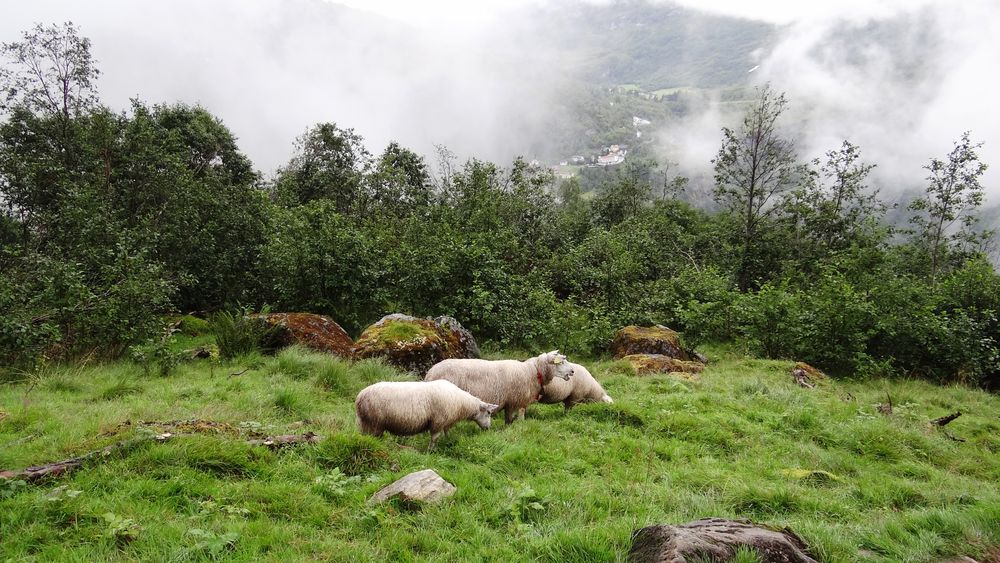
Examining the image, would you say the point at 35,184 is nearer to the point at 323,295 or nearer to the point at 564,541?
the point at 323,295

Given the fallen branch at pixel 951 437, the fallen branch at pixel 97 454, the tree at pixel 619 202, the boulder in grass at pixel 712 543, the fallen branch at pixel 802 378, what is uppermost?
the tree at pixel 619 202

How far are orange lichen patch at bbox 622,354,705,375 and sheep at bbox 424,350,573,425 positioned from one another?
19.4 ft

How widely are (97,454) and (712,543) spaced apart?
624cm

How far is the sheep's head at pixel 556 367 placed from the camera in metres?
9.38

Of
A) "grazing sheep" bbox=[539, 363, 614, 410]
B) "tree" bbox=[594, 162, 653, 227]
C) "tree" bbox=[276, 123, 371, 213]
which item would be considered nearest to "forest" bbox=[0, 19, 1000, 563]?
"grazing sheep" bbox=[539, 363, 614, 410]

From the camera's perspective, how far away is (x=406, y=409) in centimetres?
688

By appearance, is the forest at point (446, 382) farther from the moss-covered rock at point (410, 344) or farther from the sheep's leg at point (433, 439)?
the moss-covered rock at point (410, 344)

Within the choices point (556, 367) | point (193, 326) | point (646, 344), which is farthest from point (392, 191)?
point (556, 367)

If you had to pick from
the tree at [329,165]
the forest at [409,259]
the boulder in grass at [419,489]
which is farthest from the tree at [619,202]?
the boulder in grass at [419,489]

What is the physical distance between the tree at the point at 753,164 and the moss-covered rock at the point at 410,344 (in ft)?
82.4

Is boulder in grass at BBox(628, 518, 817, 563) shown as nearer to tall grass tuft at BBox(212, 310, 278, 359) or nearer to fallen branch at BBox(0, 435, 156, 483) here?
fallen branch at BBox(0, 435, 156, 483)

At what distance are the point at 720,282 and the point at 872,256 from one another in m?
11.8

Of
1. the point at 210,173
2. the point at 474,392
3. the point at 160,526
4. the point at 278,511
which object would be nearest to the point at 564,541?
the point at 278,511

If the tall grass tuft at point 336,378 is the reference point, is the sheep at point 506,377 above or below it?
above
